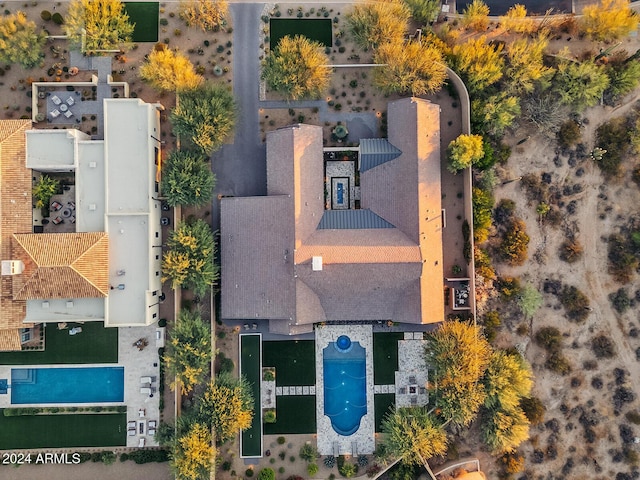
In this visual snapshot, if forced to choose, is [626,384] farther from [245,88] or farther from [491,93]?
[245,88]

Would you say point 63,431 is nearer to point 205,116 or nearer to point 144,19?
point 205,116

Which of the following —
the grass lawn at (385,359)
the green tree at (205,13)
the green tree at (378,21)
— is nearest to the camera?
the green tree at (378,21)

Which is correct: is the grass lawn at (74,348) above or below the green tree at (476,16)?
below

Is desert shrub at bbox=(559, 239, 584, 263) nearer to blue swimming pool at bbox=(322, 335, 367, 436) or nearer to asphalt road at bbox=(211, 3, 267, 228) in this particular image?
blue swimming pool at bbox=(322, 335, 367, 436)

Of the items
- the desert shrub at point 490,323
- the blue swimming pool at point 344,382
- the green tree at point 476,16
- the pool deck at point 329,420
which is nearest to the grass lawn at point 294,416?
the pool deck at point 329,420

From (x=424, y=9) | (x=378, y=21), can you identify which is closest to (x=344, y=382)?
(x=378, y=21)

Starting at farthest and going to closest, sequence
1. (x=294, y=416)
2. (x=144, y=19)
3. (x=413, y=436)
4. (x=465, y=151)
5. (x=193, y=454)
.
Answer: (x=144, y=19) < (x=294, y=416) < (x=465, y=151) < (x=413, y=436) < (x=193, y=454)

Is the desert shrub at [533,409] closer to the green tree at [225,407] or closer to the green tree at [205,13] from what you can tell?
the green tree at [225,407]
